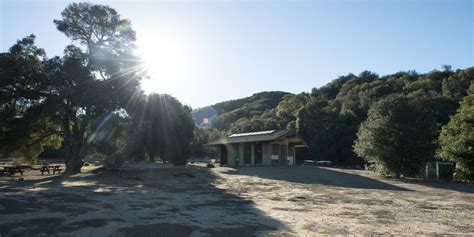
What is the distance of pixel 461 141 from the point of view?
20.9 metres

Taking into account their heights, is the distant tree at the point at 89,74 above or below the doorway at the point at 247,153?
above

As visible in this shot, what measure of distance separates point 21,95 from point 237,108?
102 metres

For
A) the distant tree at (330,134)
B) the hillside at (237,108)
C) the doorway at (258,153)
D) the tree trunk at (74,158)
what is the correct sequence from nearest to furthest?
the tree trunk at (74,158)
the doorway at (258,153)
the distant tree at (330,134)
the hillside at (237,108)

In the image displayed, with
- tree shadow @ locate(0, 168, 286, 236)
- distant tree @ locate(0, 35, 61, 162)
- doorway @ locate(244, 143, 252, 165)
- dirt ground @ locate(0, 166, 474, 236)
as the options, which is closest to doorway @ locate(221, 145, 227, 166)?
doorway @ locate(244, 143, 252, 165)

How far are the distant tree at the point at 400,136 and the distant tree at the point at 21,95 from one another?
840 inches

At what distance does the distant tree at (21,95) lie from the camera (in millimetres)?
19922

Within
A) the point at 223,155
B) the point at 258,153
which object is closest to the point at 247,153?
the point at 258,153

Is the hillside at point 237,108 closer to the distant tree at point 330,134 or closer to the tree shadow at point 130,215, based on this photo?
the distant tree at point 330,134

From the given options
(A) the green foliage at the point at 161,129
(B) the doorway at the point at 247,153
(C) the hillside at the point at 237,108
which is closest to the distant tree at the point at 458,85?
(B) the doorway at the point at 247,153

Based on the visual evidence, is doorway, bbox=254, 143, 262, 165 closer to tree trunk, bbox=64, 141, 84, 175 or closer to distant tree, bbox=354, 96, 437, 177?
distant tree, bbox=354, 96, 437, 177

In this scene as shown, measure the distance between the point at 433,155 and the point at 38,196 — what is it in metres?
22.9

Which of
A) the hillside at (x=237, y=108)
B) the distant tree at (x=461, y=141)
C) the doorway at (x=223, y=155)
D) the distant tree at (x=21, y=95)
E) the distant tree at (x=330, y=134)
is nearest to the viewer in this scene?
the distant tree at (x=21, y=95)

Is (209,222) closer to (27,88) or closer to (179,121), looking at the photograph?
(27,88)

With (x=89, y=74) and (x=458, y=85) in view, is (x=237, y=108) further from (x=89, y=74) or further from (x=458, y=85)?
(x=89, y=74)
